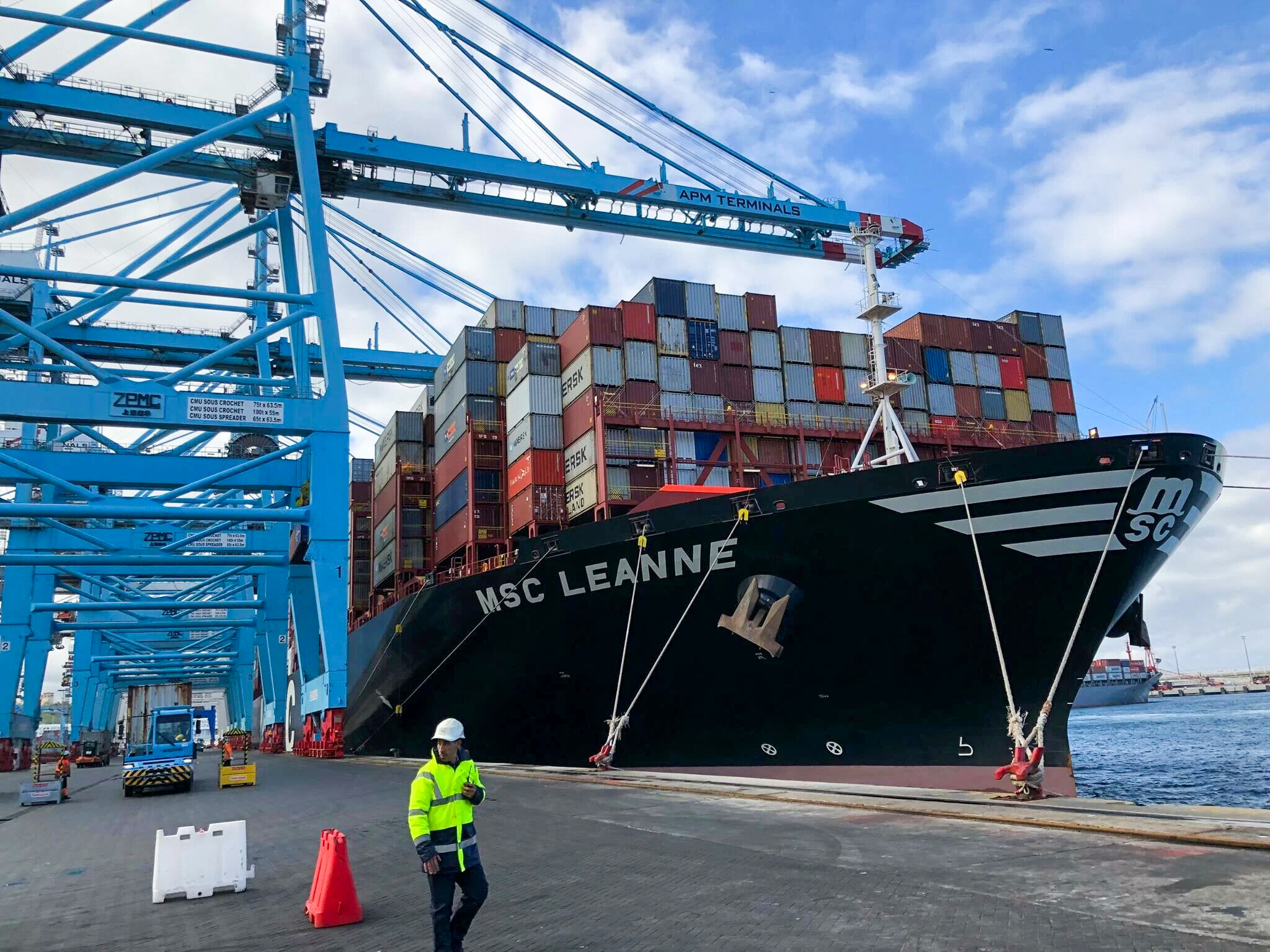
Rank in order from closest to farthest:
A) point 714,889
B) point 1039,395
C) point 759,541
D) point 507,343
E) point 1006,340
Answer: point 714,889
point 759,541
point 1039,395
point 1006,340
point 507,343

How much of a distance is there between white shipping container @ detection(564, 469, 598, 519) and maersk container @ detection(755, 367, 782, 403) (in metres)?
4.74

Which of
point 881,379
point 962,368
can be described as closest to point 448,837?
point 881,379

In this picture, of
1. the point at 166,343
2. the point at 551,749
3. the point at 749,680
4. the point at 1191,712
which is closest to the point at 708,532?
the point at 749,680

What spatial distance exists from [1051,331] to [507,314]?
1491 cm

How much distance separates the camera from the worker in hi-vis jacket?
520 centimetres

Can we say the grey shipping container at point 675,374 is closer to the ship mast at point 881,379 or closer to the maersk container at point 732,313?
the maersk container at point 732,313

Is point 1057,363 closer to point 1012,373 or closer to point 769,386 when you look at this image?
point 1012,373

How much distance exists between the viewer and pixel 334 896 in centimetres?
685

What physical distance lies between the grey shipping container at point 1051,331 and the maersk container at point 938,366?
359cm

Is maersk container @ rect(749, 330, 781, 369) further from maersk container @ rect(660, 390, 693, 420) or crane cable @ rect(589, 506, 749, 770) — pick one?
crane cable @ rect(589, 506, 749, 770)

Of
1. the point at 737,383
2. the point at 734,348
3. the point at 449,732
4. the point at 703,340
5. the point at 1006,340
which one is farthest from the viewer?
the point at 1006,340

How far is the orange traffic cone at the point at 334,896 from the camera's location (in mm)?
6828

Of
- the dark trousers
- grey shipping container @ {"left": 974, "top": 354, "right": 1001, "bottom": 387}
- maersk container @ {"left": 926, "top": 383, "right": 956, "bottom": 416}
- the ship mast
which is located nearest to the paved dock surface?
the dark trousers

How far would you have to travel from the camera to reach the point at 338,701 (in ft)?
78.1
